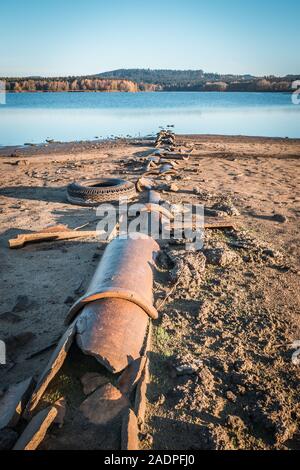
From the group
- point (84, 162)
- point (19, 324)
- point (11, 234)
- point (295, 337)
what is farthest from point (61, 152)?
point (295, 337)

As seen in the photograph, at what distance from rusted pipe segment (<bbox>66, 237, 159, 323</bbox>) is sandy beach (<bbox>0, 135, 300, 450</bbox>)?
1.32 feet

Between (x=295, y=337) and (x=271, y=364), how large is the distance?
523 mm

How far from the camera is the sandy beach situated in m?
2.38

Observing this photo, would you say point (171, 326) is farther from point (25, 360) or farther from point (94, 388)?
point (25, 360)

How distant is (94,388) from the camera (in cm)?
245

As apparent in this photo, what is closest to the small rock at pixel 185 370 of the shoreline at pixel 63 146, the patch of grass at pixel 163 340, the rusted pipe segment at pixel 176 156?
the patch of grass at pixel 163 340

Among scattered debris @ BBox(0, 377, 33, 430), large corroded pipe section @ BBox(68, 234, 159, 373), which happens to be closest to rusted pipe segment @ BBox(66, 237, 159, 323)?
large corroded pipe section @ BBox(68, 234, 159, 373)

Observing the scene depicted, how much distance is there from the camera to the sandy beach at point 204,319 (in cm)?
238

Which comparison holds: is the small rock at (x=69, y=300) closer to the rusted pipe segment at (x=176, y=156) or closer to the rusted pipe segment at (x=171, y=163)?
the rusted pipe segment at (x=171, y=163)

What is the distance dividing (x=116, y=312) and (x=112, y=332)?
0.19 m

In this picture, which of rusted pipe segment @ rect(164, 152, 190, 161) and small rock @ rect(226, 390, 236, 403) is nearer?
small rock @ rect(226, 390, 236, 403)

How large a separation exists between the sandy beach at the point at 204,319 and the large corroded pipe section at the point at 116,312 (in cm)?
29

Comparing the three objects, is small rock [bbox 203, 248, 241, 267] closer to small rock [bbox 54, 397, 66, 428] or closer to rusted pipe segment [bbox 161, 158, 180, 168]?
small rock [bbox 54, 397, 66, 428]

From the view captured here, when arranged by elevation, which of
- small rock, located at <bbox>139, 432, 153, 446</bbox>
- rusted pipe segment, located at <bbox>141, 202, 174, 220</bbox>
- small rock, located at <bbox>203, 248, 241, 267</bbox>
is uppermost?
rusted pipe segment, located at <bbox>141, 202, 174, 220</bbox>
